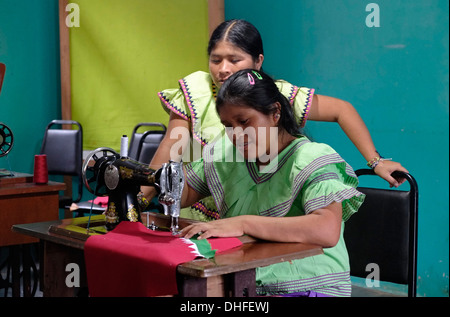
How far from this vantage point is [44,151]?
4.84 meters

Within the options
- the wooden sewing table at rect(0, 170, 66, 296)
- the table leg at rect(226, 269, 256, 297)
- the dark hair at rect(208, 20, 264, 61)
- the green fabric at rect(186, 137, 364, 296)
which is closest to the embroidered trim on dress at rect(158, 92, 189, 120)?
the dark hair at rect(208, 20, 264, 61)

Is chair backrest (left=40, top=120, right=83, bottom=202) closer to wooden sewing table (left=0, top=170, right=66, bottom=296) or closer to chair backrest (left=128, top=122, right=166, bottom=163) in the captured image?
chair backrest (left=128, top=122, right=166, bottom=163)

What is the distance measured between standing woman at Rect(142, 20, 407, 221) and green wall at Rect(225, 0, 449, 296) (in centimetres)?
118

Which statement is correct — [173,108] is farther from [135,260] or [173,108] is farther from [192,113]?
[135,260]

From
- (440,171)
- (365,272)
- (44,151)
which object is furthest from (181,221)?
(44,151)

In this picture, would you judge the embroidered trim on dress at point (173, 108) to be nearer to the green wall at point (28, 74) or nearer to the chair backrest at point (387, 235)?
the chair backrest at point (387, 235)

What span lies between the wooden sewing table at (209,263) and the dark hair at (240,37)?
0.88m

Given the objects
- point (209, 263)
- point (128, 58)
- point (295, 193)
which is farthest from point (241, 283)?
point (128, 58)

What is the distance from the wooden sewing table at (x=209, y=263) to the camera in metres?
1.47

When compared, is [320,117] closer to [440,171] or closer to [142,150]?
[440,171]

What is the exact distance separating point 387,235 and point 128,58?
3.21m

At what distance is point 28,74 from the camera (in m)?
5.13

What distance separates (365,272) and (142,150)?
235cm

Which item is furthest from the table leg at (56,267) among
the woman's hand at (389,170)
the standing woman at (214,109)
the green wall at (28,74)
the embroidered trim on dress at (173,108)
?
the green wall at (28,74)
